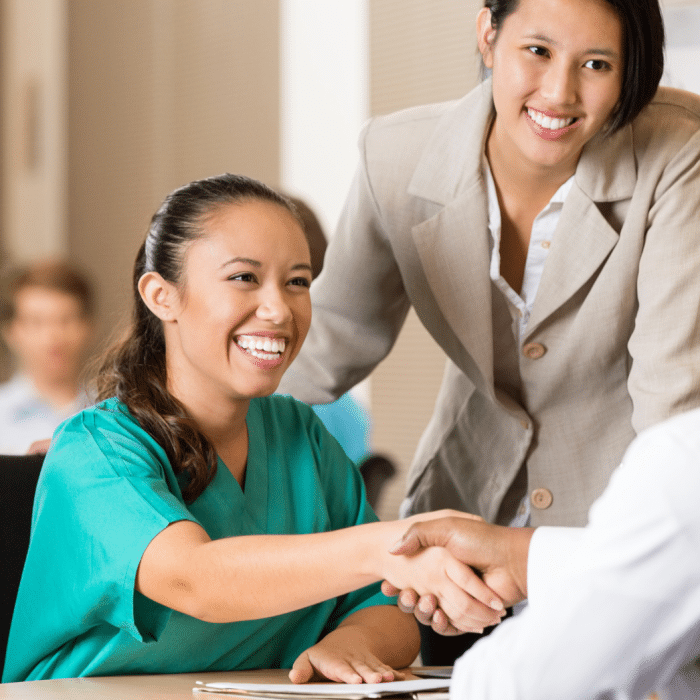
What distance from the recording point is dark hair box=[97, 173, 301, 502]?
1324mm

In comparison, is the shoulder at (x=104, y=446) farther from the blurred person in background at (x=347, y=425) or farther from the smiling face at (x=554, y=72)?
the blurred person in background at (x=347, y=425)

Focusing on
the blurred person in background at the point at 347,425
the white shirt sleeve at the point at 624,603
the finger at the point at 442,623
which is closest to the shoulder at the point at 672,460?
the white shirt sleeve at the point at 624,603

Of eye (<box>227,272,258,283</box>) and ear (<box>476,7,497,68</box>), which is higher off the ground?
ear (<box>476,7,497,68</box>)

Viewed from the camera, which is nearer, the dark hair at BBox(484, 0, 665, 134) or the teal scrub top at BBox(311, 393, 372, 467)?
the dark hair at BBox(484, 0, 665, 134)

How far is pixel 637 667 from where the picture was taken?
725mm

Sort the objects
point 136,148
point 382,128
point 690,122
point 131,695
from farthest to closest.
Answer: point 136,148, point 382,128, point 690,122, point 131,695

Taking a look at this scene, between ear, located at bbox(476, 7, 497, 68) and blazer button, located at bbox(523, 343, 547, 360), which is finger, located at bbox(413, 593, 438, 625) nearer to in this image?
blazer button, located at bbox(523, 343, 547, 360)

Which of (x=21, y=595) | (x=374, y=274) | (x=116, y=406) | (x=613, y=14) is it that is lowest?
(x=21, y=595)

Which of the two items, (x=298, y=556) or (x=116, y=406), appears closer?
(x=298, y=556)

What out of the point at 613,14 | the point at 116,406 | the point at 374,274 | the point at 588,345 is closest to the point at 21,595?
the point at 116,406

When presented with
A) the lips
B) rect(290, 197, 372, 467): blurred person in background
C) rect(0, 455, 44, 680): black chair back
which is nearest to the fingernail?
the lips

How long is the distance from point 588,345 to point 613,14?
52cm

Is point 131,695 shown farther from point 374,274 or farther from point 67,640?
point 374,274

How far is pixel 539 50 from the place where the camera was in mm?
1429
